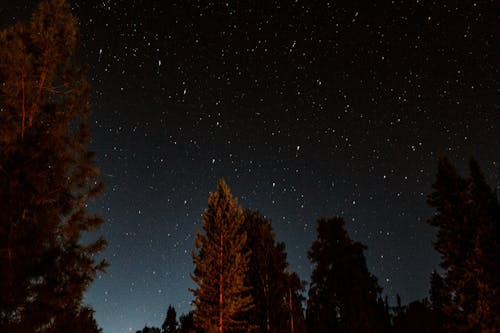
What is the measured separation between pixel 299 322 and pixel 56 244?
17.5 metres

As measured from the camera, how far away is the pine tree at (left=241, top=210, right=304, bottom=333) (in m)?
20.2

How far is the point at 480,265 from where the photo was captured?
21.0 meters

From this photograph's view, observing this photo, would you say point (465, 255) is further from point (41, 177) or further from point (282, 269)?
point (41, 177)

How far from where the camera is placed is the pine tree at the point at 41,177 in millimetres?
6930

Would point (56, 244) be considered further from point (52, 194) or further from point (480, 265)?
point (480, 265)

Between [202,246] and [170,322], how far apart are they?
1845 inches

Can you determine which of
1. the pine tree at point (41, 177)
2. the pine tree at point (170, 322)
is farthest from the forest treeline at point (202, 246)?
the pine tree at point (170, 322)

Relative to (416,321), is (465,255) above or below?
above

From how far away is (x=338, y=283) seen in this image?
34906mm

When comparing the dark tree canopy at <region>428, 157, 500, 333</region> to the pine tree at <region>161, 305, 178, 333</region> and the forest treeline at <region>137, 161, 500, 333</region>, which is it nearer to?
the forest treeline at <region>137, 161, 500, 333</region>

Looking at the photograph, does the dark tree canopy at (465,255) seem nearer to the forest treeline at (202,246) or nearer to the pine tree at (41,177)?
the forest treeline at (202,246)

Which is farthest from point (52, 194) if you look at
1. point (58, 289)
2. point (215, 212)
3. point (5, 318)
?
point (215, 212)

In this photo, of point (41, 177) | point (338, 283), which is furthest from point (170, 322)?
point (41, 177)

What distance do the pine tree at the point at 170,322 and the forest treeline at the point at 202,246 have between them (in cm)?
A: 3083
